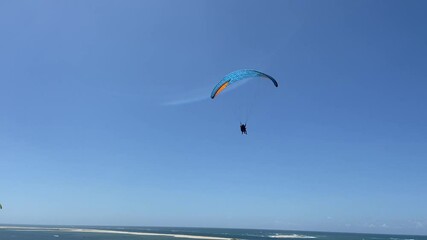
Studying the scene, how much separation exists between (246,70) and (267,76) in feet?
5.59

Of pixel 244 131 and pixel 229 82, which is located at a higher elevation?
pixel 229 82

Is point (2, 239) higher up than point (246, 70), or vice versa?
point (246, 70)

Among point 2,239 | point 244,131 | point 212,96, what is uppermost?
point 212,96

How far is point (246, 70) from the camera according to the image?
2773cm

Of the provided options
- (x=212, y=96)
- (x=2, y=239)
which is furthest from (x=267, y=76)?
(x=2, y=239)

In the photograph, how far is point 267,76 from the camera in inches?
1101

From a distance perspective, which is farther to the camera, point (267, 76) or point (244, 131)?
point (267, 76)

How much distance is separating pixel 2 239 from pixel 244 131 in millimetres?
69212

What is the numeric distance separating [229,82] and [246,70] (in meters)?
1.77

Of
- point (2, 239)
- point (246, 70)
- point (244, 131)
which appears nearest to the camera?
point (244, 131)

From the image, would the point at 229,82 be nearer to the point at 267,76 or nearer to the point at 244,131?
the point at 267,76

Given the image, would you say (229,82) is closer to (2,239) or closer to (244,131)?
(244,131)

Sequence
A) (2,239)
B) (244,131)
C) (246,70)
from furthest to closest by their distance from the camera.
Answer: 1. (2,239)
2. (246,70)
3. (244,131)

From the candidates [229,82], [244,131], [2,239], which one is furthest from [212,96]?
[2,239]
